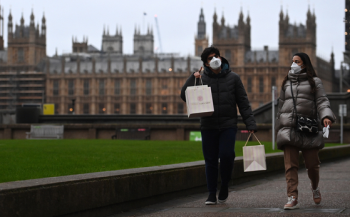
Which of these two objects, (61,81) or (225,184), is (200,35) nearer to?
(61,81)

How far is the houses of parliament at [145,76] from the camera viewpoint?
84.9 metres

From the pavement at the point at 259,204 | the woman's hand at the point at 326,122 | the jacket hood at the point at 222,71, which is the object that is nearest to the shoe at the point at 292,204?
the pavement at the point at 259,204

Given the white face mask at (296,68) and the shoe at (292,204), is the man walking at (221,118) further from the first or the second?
the shoe at (292,204)

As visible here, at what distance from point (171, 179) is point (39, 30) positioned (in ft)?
322

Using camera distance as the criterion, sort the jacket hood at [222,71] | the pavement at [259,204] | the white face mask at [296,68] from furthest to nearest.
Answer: the jacket hood at [222,71], the white face mask at [296,68], the pavement at [259,204]

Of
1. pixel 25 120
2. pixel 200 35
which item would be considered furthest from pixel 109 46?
pixel 25 120

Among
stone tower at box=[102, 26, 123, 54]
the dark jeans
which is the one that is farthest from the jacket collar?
stone tower at box=[102, 26, 123, 54]

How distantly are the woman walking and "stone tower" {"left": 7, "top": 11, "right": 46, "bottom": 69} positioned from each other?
300 ft

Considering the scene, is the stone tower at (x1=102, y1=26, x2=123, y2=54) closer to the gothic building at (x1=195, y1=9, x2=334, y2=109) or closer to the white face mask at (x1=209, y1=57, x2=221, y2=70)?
the gothic building at (x1=195, y1=9, x2=334, y2=109)

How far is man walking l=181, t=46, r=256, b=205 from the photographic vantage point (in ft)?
19.1

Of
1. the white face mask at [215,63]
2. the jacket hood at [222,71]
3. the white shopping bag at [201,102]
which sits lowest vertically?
the white shopping bag at [201,102]

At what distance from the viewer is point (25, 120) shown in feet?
91.5

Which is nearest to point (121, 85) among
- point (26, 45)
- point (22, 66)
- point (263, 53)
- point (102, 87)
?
point (102, 87)

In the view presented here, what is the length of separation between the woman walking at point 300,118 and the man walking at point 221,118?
1.10 feet
